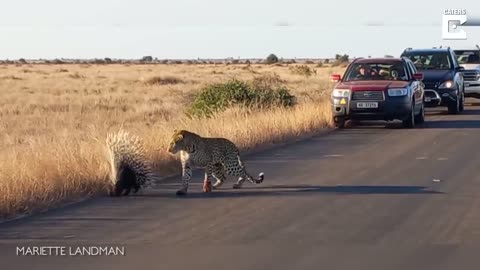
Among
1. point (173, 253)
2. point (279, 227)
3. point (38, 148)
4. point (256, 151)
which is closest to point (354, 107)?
point (256, 151)

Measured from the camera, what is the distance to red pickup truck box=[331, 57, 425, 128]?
70.5 ft

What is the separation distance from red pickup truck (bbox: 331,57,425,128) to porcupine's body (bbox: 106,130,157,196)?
35.4 ft

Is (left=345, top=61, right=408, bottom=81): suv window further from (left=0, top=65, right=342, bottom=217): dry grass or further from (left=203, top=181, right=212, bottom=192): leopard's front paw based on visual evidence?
(left=203, top=181, right=212, bottom=192): leopard's front paw

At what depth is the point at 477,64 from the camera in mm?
34156

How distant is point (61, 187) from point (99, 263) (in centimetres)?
383

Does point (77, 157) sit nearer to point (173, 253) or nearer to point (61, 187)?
point (61, 187)

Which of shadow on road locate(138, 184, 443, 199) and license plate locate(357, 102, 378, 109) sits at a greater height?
license plate locate(357, 102, 378, 109)

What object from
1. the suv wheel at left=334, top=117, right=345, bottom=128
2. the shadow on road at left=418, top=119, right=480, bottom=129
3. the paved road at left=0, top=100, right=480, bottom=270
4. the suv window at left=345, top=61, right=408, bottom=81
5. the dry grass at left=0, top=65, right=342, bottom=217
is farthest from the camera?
the suv window at left=345, top=61, right=408, bottom=81

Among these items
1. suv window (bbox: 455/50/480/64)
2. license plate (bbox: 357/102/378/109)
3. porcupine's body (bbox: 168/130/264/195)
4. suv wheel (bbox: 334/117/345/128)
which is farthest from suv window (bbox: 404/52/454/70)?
porcupine's body (bbox: 168/130/264/195)

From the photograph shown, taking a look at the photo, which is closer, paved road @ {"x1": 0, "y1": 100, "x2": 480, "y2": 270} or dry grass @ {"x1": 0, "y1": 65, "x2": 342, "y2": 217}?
paved road @ {"x1": 0, "y1": 100, "x2": 480, "y2": 270}

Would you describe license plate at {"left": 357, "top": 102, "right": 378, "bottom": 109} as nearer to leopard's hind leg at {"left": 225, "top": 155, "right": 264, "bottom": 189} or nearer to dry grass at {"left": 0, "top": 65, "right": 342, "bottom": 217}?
dry grass at {"left": 0, "top": 65, "right": 342, "bottom": 217}

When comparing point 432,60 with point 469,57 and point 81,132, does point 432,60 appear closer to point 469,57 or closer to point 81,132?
point 469,57

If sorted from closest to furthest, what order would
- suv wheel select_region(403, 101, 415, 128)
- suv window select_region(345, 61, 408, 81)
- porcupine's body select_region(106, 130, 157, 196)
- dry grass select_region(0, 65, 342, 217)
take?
1. dry grass select_region(0, 65, 342, 217)
2. porcupine's body select_region(106, 130, 157, 196)
3. suv wheel select_region(403, 101, 415, 128)
4. suv window select_region(345, 61, 408, 81)

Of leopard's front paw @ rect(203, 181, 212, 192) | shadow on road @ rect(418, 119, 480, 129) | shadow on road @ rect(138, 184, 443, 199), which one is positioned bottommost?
shadow on road @ rect(418, 119, 480, 129)
